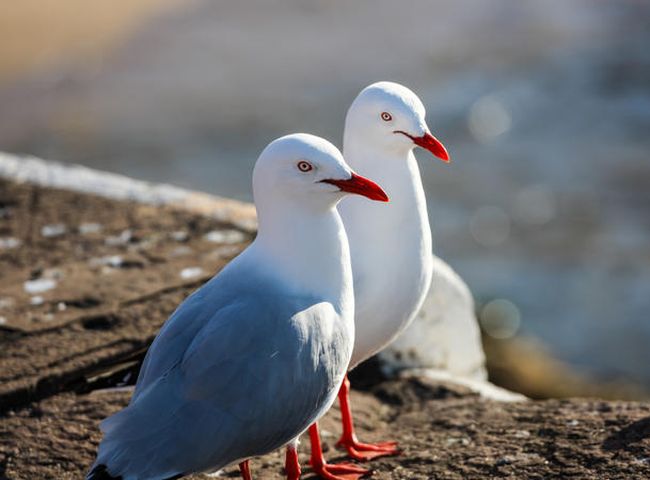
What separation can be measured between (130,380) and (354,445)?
99cm

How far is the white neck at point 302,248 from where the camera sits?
364cm

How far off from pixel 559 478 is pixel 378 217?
3.84 ft

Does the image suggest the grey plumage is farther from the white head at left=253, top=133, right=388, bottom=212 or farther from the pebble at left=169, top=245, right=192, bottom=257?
the pebble at left=169, top=245, right=192, bottom=257

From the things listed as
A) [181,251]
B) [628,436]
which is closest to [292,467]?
[628,436]

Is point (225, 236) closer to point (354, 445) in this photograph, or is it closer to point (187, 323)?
point (354, 445)

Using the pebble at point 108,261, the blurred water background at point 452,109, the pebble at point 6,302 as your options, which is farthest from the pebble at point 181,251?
the blurred water background at point 452,109

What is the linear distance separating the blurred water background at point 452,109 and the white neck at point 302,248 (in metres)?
5.97

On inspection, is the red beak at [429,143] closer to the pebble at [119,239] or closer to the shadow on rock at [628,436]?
the shadow on rock at [628,436]

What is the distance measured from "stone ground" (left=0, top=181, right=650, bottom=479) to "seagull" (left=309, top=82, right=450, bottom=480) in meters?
0.39

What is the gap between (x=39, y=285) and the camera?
5.52 meters

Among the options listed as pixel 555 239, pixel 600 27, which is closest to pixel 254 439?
pixel 555 239

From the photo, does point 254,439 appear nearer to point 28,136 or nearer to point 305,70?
point 28,136

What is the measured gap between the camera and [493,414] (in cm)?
473

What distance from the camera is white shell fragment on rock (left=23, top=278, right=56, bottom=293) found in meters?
5.46
